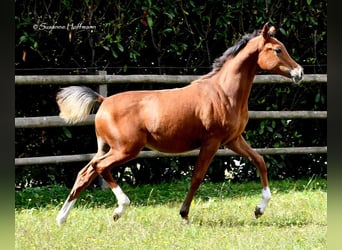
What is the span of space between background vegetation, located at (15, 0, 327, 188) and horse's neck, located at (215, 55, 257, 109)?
1.03 meters

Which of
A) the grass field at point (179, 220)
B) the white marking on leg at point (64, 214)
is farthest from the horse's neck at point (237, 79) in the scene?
the white marking on leg at point (64, 214)

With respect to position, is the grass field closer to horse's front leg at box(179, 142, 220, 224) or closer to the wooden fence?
horse's front leg at box(179, 142, 220, 224)

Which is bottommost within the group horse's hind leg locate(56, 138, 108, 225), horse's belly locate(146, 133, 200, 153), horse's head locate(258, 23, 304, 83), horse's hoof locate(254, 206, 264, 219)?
horse's hoof locate(254, 206, 264, 219)

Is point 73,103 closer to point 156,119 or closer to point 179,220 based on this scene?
point 156,119

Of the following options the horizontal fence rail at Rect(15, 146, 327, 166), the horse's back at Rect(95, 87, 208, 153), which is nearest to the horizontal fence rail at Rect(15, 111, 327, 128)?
the horizontal fence rail at Rect(15, 146, 327, 166)

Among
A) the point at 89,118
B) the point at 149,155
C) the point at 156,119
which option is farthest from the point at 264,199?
the point at 89,118

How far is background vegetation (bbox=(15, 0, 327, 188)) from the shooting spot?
351 cm

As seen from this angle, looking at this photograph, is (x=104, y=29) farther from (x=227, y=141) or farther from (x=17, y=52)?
(x=227, y=141)

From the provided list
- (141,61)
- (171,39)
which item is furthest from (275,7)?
(141,61)

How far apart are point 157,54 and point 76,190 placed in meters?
1.54

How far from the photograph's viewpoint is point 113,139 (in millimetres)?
2533

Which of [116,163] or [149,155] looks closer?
[116,163]

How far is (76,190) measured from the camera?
255cm

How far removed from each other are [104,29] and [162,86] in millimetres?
549
